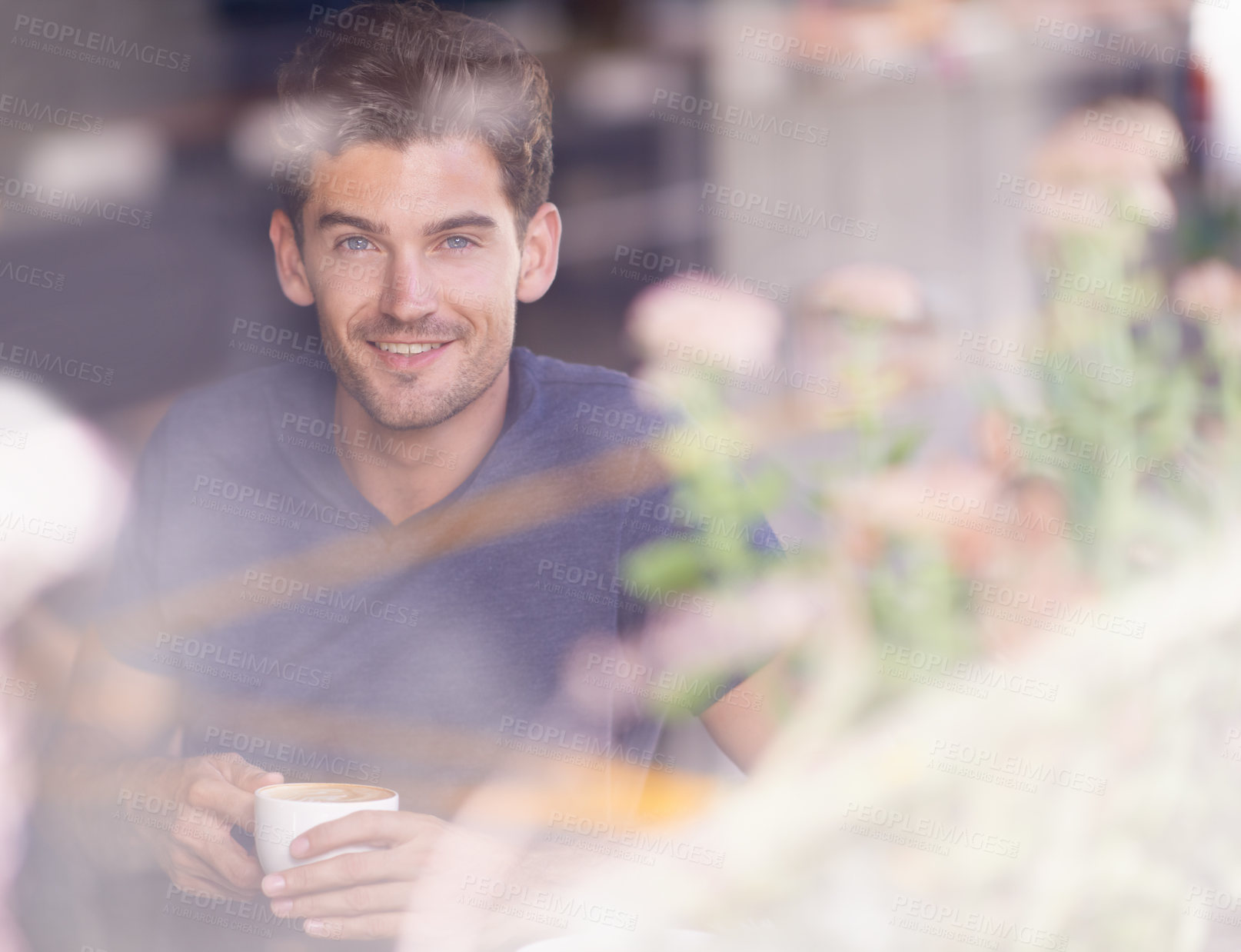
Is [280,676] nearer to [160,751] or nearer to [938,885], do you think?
[160,751]

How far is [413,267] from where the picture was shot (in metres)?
0.93

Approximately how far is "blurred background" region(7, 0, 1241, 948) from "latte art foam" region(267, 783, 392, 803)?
37 cm

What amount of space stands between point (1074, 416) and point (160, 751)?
0.95 metres

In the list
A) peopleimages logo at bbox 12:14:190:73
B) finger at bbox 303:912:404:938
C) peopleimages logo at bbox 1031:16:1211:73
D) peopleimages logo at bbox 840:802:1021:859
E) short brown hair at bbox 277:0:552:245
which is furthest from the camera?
peopleimages logo at bbox 1031:16:1211:73

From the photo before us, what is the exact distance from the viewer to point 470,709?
102cm

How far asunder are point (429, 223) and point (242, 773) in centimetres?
55

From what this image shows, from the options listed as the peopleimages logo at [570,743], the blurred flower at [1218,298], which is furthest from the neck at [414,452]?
the blurred flower at [1218,298]

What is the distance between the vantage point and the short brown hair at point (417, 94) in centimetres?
95

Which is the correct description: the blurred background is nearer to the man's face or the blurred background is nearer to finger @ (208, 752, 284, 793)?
the man's face

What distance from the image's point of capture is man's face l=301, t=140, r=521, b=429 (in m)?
0.93

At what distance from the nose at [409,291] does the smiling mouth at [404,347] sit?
3 centimetres

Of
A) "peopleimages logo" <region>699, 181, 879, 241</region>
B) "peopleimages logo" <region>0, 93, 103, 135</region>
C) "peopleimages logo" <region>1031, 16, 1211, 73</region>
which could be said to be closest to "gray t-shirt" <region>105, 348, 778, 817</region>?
"peopleimages logo" <region>0, 93, 103, 135</region>

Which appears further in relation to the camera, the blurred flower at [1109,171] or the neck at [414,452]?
the neck at [414,452]

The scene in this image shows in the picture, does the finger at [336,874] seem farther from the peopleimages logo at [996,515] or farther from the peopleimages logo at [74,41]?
the peopleimages logo at [74,41]
